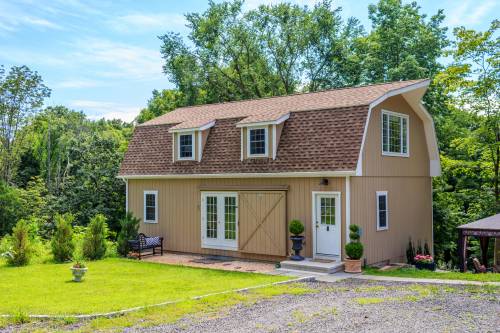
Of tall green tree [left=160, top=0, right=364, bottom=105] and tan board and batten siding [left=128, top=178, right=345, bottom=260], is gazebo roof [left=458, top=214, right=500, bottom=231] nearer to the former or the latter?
tan board and batten siding [left=128, top=178, right=345, bottom=260]

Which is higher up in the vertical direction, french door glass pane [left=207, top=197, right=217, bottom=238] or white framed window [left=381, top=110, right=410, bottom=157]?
white framed window [left=381, top=110, right=410, bottom=157]

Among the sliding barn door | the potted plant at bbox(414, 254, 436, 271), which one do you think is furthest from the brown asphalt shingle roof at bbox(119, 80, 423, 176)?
the potted plant at bbox(414, 254, 436, 271)

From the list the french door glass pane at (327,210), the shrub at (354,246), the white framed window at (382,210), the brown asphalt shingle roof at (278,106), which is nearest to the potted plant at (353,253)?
the shrub at (354,246)

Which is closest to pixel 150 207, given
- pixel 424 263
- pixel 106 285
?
pixel 106 285

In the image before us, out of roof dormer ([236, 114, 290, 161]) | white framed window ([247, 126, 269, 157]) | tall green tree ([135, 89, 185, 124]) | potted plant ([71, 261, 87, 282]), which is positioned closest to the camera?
potted plant ([71, 261, 87, 282])

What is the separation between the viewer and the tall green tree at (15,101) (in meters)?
25.5

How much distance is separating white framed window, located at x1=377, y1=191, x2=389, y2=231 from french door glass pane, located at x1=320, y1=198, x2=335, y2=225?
5.55ft

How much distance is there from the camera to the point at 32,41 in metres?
20.0

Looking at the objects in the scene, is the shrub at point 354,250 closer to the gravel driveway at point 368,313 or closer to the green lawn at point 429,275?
the green lawn at point 429,275

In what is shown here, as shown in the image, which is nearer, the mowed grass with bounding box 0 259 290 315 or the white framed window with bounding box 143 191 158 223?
the mowed grass with bounding box 0 259 290 315

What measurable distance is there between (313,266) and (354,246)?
123cm

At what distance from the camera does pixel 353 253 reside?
13.4 m

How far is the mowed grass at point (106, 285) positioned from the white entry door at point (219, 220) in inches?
96.2

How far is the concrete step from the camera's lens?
528 inches
